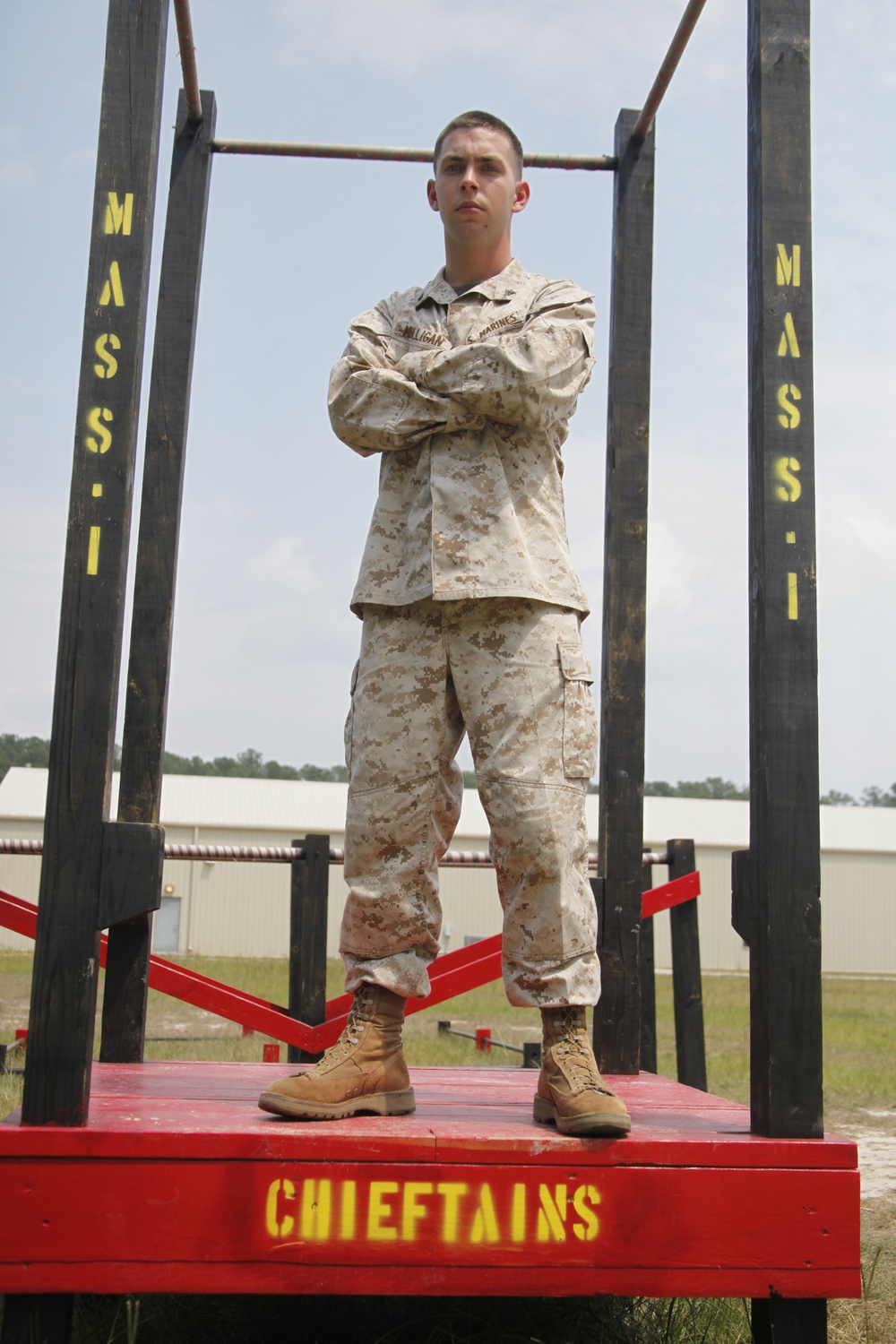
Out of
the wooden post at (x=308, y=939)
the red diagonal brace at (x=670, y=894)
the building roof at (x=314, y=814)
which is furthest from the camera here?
the building roof at (x=314, y=814)

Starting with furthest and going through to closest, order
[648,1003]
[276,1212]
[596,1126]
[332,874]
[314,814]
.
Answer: [314,814] → [332,874] → [648,1003] → [596,1126] → [276,1212]

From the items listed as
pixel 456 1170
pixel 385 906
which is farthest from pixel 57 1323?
pixel 385 906

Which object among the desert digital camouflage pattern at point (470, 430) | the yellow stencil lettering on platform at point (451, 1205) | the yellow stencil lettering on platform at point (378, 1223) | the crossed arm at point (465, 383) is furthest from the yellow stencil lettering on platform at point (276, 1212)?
the crossed arm at point (465, 383)

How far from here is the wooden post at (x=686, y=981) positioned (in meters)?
4.65

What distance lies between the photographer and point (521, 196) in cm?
262

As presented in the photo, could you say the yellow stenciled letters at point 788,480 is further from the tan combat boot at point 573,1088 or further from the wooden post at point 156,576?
the wooden post at point 156,576

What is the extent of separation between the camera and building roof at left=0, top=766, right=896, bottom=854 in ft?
95.3

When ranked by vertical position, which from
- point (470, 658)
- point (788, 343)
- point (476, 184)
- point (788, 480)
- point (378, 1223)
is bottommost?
point (378, 1223)

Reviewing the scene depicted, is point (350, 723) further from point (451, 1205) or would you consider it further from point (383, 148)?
point (383, 148)

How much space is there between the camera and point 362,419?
7.88 ft

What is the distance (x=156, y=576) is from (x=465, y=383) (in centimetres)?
131

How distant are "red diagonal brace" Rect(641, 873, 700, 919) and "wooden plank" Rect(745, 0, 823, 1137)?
5.83 ft

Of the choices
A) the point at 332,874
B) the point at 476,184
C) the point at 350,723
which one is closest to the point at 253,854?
the point at 350,723

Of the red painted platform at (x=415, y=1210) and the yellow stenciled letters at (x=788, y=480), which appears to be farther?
the yellow stenciled letters at (x=788, y=480)
